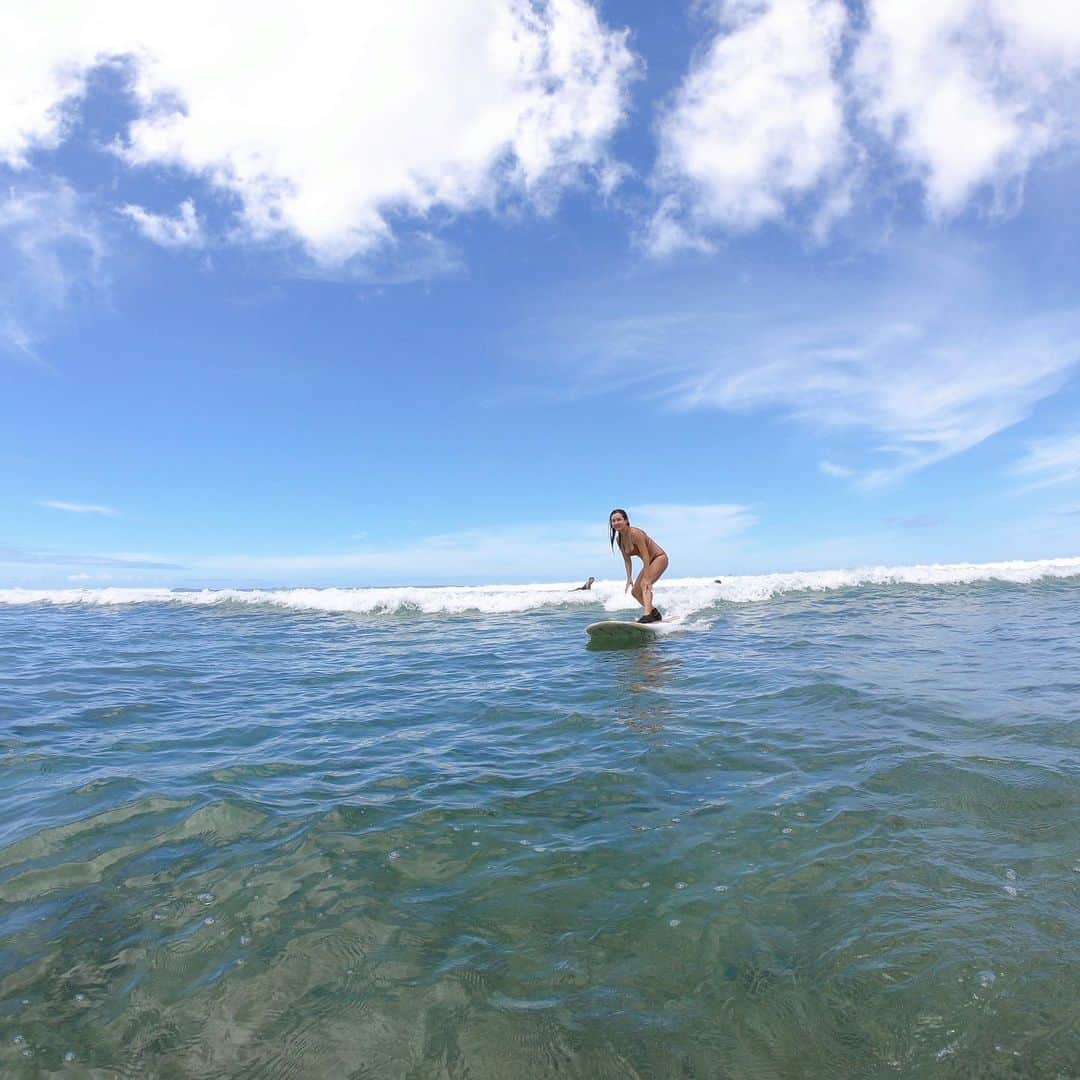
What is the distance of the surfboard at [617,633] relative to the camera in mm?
14078

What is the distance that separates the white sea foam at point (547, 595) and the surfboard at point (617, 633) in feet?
11.8

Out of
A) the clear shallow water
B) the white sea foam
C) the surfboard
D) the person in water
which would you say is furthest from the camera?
the white sea foam

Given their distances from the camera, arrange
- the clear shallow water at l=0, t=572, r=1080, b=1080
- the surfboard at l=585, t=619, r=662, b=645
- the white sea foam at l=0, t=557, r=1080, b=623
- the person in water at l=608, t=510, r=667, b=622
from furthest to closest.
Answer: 1. the white sea foam at l=0, t=557, r=1080, b=623
2. the person in water at l=608, t=510, r=667, b=622
3. the surfboard at l=585, t=619, r=662, b=645
4. the clear shallow water at l=0, t=572, r=1080, b=1080

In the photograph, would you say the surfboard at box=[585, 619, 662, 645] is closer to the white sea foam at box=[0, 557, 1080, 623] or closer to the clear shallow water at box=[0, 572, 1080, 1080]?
the white sea foam at box=[0, 557, 1080, 623]

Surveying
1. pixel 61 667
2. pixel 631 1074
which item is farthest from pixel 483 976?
pixel 61 667

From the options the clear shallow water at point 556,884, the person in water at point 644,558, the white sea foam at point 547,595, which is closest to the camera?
the clear shallow water at point 556,884

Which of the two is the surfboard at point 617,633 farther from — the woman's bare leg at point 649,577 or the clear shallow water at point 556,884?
the clear shallow water at point 556,884

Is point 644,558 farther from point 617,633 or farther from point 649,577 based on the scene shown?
point 617,633

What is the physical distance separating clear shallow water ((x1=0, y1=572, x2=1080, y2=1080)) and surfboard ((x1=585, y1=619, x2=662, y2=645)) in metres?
4.68

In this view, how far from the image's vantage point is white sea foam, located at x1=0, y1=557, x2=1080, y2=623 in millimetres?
24000

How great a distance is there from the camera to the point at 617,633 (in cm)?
1426

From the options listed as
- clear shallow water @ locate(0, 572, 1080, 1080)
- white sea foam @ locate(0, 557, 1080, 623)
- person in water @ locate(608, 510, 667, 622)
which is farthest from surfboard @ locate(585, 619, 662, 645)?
clear shallow water @ locate(0, 572, 1080, 1080)

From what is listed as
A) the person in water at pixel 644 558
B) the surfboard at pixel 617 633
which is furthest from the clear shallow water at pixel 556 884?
the person in water at pixel 644 558

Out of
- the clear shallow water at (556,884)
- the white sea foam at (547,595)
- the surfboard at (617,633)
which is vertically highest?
the white sea foam at (547,595)
